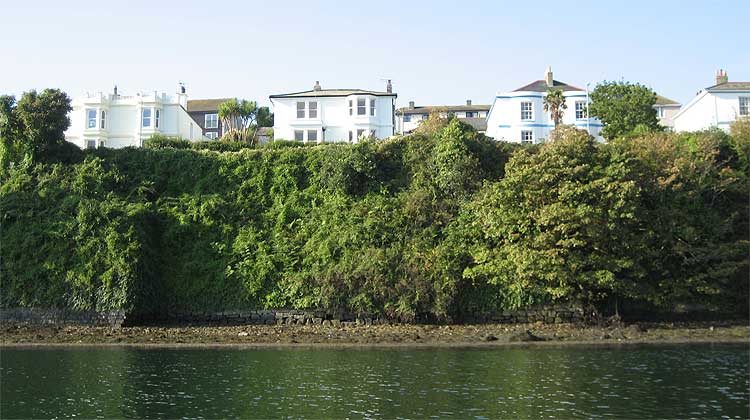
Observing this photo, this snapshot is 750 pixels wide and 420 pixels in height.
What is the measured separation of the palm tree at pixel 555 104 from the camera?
2598 inches

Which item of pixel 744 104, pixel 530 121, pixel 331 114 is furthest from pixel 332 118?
pixel 744 104

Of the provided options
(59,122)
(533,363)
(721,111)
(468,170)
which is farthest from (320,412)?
(721,111)

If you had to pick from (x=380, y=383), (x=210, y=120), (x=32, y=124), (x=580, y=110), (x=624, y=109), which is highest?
(x=210, y=120)

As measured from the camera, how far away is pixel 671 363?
25.8 meters

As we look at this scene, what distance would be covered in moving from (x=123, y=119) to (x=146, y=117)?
91.9 inches

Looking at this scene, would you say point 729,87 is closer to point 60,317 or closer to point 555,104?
point 555,104

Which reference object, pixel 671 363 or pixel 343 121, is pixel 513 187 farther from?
pixel 343 121

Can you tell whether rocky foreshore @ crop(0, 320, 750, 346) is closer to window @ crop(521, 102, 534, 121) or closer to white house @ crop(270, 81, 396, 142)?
white house @ crop(270, 81, 396, 142)

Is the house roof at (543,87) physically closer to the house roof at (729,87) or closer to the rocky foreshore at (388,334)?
the house roof at (729,87)

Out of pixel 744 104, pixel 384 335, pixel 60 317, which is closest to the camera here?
pixel 384 335

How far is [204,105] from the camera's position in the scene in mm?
95812

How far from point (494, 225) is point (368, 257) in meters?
6.48

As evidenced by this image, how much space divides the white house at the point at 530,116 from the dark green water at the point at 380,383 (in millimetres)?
40115

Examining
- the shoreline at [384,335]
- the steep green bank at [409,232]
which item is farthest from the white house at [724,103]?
the shoreline at [384,335]
